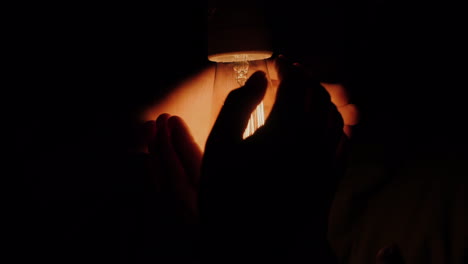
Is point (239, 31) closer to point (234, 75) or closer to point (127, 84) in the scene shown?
point (234, 75)

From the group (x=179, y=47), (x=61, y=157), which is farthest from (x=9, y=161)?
(x=179, y=47)

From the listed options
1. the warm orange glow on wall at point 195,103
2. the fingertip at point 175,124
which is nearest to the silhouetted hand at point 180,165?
the fingertip at point 175,124

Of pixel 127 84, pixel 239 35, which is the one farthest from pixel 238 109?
pixel 127 84

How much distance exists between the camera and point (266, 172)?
A: 491mm

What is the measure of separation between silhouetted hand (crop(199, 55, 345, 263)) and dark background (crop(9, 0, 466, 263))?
0.21 m

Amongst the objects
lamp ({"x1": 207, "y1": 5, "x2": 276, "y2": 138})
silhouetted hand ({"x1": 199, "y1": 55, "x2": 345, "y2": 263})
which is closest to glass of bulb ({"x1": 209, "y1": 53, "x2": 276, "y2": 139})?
lamp ({"x1": 207, "y1": 5, "x2": 276, "y2": 138})

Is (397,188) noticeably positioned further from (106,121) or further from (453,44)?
(106,121)

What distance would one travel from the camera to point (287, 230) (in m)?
0.50

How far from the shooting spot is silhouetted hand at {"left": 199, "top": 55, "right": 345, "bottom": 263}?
476 millimetres

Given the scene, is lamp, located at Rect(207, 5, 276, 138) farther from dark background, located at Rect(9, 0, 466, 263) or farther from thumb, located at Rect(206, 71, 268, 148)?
thumb, located at Rect(206, 71, 268, 148)

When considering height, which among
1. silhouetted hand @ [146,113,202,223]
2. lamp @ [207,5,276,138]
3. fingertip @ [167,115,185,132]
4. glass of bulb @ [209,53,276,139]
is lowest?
silhouetted hand @ [146,113,202,223]

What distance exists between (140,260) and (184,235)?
96 millimetres

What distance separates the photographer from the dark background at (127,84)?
64 centimetres

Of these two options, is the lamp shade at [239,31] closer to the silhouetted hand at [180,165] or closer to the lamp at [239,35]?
the lamp at [239,35]
